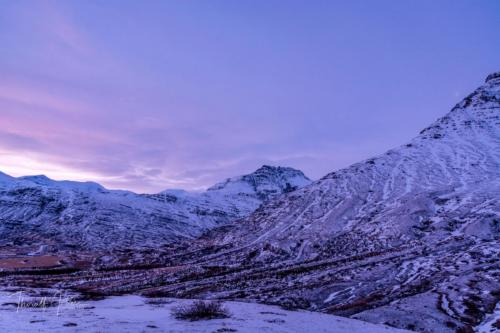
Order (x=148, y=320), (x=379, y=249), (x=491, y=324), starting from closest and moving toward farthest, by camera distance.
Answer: (x=148, y=320)
(x=491, y=324)
(x=379, y=249)

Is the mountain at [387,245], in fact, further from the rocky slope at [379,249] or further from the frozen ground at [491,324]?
→ the frozen ground at [491,324]

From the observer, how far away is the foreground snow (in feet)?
71.9

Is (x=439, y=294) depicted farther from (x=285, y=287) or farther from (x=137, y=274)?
(x=137, y=274)

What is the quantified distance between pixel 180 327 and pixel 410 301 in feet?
82.3

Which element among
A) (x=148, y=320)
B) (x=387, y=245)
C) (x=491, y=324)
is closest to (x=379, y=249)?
(x=387, y=245)

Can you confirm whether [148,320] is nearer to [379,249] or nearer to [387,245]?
[379,249]

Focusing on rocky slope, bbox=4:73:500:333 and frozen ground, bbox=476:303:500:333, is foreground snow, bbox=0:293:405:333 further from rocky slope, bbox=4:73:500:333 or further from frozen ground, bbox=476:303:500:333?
frozen ground, bbox=476:303:500:333

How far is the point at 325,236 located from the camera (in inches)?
3782

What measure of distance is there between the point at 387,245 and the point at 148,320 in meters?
66.3

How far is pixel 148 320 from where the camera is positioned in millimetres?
24672

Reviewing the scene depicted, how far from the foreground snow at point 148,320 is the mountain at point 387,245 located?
8129 millimetres

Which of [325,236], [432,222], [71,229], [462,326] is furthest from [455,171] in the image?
[71,229]

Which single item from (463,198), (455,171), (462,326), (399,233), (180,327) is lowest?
(462,326)

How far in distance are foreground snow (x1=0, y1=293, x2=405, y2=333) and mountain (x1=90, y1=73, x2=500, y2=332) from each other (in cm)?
813
